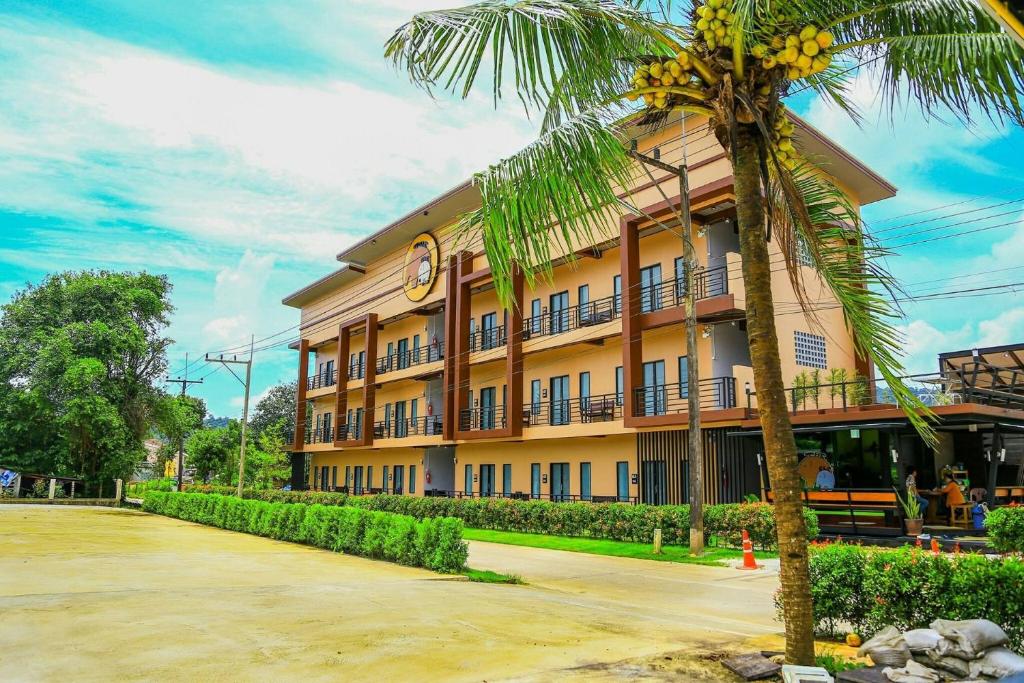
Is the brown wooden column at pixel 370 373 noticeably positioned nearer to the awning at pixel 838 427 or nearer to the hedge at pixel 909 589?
the awning at pixel 838 427

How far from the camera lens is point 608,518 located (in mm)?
22625

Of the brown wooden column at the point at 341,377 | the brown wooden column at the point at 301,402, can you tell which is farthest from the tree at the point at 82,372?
the brown wooden column at the point at 341,377

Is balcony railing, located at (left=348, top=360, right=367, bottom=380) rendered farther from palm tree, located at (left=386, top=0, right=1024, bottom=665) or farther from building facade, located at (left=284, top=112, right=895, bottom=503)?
palm tree, located at (left=386, top=0, right=1024, bottom=665)

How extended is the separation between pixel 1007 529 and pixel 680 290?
12814mm

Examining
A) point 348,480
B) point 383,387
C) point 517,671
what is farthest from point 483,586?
point 348,480

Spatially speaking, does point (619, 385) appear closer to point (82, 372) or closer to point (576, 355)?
point (576, 355)

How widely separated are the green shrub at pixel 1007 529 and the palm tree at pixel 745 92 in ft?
32.1

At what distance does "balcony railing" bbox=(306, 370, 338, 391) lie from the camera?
50.9 meters

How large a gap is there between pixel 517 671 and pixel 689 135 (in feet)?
71.2

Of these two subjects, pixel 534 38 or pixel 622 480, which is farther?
pixel 622 480

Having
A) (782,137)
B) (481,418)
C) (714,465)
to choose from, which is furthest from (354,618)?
(481,418)

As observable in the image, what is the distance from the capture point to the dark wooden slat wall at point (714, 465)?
77.3 feet

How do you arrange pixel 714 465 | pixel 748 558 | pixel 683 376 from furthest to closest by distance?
pixel 683 376, pixel 714 465, pixel 748 558

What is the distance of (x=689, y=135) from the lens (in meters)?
25.3
